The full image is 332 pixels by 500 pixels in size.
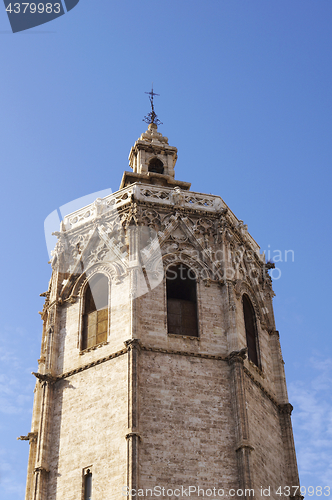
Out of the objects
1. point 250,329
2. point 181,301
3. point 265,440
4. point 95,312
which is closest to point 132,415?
point 265,440

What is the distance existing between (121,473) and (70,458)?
2411 millimetres

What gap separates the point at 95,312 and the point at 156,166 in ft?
37.6

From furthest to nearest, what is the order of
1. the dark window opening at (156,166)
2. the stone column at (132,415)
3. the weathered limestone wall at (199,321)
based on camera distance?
the dark window opening at (156,166) → the weathered limestone wall at (199,321) → the stone column at (132,415)

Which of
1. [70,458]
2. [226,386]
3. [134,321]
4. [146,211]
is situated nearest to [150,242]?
[146,211]

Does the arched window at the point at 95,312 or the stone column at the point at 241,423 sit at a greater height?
the arched window at the point at 95,312

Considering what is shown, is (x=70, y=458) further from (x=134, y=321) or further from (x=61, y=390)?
(x=134, y=321)

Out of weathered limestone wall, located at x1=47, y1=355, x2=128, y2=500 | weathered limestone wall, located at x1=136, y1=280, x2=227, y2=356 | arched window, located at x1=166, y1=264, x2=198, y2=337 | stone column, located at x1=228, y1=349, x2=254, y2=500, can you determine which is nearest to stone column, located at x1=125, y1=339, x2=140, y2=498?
weathered limestone wall, located at x1=47, y1=355, x2=128, y2=500

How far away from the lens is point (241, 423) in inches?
1201

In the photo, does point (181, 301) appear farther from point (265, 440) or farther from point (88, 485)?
point (88, 485)

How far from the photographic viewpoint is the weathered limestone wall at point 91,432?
95.9ft

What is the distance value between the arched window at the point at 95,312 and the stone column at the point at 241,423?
478 cm

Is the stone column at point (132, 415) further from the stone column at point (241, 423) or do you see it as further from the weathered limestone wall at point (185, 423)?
the stone column at point (241, 423)

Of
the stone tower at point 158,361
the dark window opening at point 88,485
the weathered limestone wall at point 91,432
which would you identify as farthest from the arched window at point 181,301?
the dark window opening at point 88,485

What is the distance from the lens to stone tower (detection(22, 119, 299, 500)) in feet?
97.0
